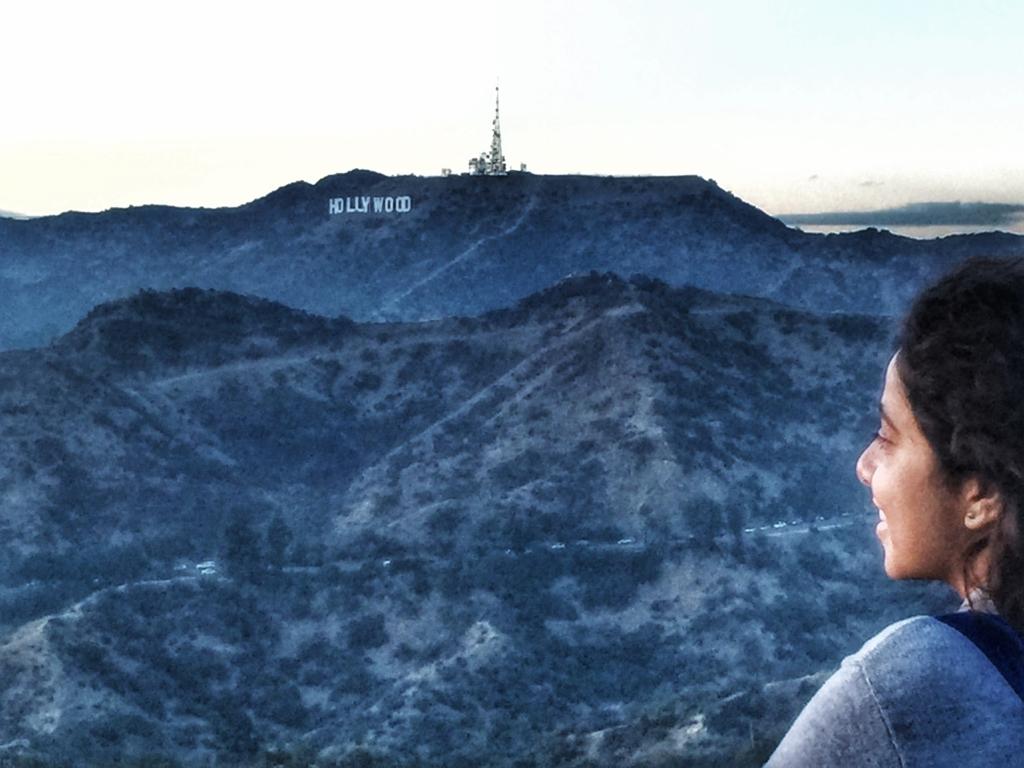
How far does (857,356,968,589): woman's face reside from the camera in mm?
1893

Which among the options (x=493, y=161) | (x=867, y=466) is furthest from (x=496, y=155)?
(x=867, y=466)

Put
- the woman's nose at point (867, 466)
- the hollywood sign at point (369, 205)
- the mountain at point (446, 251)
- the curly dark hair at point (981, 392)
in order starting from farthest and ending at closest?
1. the hollywood sign at point (369, 205)
2. the mountain at point (446, 251)
3. the woman's nose at point (867, 466)
4. the curly dark hair at point (981, 392)

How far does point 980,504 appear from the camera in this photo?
1854 mm

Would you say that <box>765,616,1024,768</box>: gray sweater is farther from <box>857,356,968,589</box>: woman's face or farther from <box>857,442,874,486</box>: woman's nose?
<box>857,442,874,486</box>: woman's nose

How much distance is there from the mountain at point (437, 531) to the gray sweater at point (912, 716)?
2279 centimetres

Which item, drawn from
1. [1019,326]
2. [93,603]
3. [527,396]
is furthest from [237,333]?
[1019,326]

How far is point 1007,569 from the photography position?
72.1 inches

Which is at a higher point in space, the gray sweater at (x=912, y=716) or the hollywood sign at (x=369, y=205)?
the hollywood sign at (x=369, y=205)

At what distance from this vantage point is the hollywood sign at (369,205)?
2857 inches

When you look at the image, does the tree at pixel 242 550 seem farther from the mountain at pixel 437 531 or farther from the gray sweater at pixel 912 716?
the gray sweater at pixel 912 716

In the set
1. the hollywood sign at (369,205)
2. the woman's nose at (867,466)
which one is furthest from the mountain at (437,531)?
the woman's nose at (867,466)

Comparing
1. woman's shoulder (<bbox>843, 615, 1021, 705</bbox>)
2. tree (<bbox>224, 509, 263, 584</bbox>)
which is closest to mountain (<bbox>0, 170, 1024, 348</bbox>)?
tree (<bbox>224, 509, 263, 584</bbox>)

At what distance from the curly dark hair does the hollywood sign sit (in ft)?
233

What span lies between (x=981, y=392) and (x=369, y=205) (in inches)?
2947
